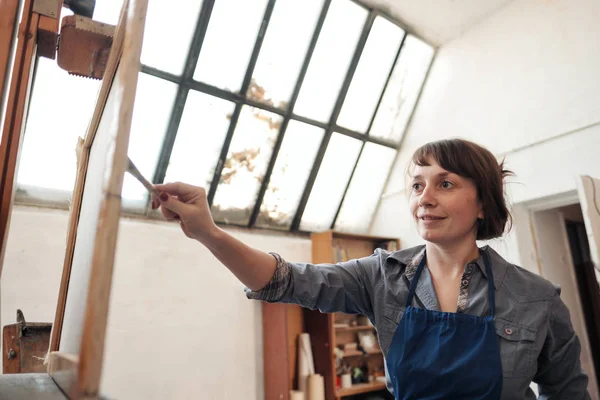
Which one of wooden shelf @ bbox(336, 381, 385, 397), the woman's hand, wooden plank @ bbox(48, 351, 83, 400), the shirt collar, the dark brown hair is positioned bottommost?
wooden shelf @ bbox(336, 381, 385, 397)

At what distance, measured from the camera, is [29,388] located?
686 mm

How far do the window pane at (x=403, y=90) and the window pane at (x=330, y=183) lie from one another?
34 centimetres

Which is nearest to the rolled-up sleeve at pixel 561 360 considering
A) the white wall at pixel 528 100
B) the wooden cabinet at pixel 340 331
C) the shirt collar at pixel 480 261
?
the shirt collar at pixel 480 261

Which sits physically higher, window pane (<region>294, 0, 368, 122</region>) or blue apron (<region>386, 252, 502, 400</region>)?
window pane (<region>294, 0, 368, 122</region>)

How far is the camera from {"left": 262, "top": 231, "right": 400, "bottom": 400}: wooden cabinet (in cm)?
299

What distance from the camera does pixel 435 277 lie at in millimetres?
1126

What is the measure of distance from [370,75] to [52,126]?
273 centimetres

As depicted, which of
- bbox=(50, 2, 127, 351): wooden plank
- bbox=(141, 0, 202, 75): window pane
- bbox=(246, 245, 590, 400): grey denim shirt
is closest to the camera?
bbox=(50, 2, 127, 351): wooden plank

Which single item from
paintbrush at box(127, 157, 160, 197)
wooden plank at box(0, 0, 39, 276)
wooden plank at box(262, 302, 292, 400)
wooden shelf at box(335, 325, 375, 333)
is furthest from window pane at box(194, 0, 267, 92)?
paintbrush at box(127, 157, 160, 197)

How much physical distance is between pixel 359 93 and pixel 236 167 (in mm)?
1441

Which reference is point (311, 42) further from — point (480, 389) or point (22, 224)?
point (480, 389)

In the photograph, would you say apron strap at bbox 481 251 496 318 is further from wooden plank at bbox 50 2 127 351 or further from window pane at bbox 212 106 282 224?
window pane at bbox 212 106 282 224

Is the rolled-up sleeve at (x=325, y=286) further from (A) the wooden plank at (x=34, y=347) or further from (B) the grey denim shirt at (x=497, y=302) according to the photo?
(A) the wooden plank at (x=34, y=347)

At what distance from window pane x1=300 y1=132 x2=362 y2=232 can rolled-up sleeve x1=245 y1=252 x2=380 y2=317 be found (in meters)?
2.77
